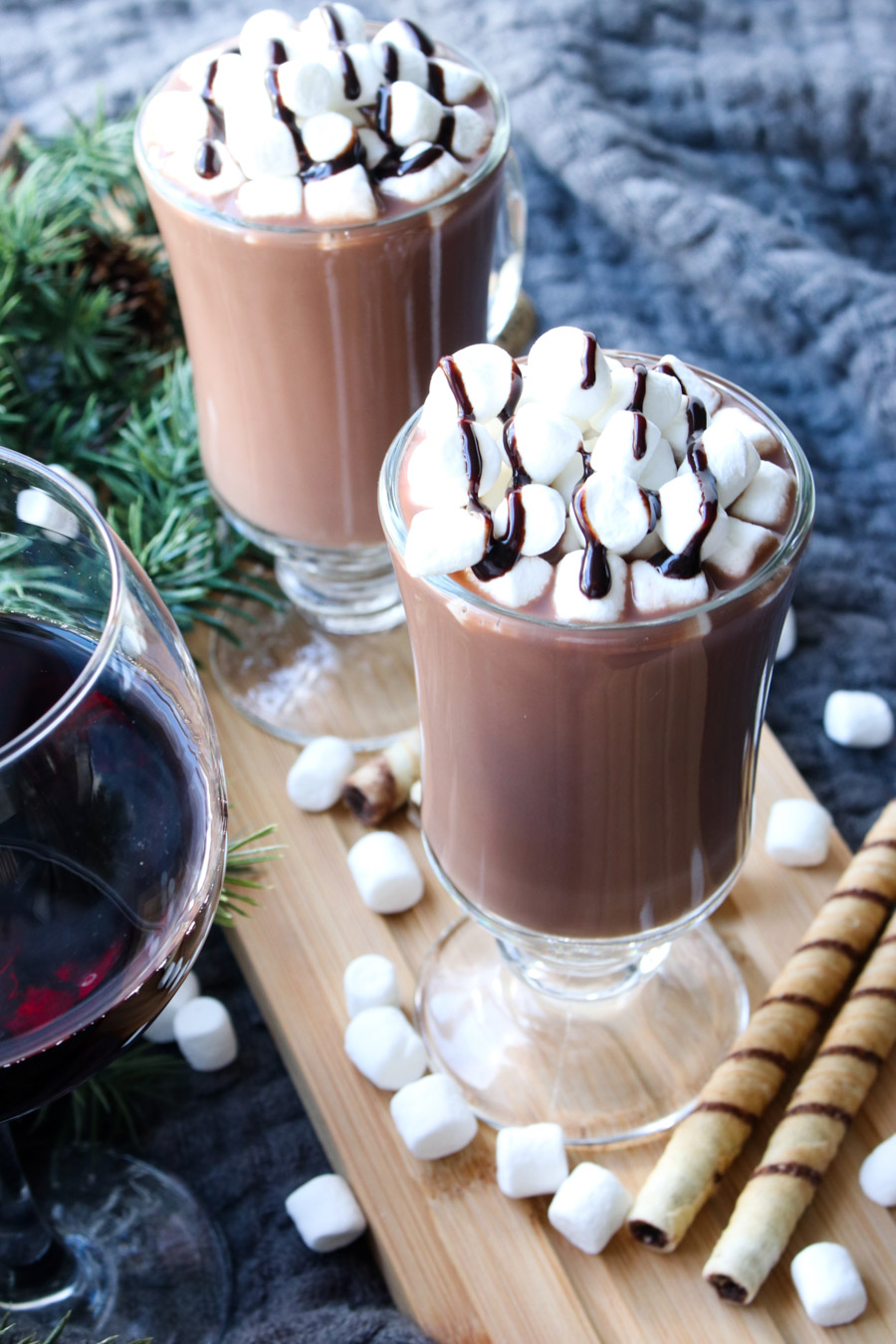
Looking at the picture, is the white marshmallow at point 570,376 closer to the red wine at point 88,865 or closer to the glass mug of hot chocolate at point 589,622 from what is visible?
the glass mug of hot chocolate at point 589,622

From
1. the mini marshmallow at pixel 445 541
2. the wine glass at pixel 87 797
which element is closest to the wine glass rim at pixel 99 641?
the wine glass at pixel 87 797

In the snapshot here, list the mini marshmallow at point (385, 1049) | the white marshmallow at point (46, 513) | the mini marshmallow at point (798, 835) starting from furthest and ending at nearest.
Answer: the mini marshmallow at point (798, 835)
the mini marshmallow at point (385, 1049)
the white marshmallow at point (46, 513)

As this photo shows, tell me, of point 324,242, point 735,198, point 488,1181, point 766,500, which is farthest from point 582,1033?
→ point 735,198

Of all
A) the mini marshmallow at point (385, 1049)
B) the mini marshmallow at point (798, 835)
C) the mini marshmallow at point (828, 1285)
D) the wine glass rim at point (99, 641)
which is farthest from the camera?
the mini marshmallow at point (798, 835)

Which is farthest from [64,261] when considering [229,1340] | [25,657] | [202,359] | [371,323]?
[229,1340]

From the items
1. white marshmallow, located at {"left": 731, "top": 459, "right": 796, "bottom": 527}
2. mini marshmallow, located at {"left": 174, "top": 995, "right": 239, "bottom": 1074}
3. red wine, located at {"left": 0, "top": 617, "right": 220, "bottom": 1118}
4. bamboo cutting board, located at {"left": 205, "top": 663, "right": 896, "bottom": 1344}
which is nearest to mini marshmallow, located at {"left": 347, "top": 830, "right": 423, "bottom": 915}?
bamboo cutting board, located at {"left": 205, "top": 663, "right": 896, "bottom": 1344}

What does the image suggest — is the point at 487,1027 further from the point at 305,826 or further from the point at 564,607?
the point at 564,607
